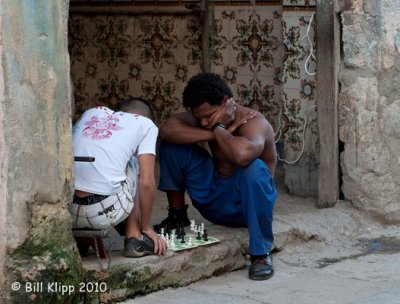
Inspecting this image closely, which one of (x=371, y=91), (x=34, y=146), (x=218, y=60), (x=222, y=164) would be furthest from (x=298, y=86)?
(x=34, y=146)

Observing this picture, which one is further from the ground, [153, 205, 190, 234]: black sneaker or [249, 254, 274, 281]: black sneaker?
[153, 205, 190, 234]: black sneaker

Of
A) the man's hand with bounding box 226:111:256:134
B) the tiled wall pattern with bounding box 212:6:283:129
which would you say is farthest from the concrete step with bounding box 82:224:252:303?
the tiled wall pattern with bounding box 212:6:283:129

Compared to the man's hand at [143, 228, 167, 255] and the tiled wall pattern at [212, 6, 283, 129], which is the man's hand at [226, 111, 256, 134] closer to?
the man's hand at [143, 228, 167, 255]

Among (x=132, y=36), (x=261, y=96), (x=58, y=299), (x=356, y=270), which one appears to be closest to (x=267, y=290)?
(x=356, y=270)

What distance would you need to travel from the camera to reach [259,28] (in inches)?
312

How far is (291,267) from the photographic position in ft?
19.0

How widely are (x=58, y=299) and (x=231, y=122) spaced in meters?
1.63

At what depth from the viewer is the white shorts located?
16.2 feet

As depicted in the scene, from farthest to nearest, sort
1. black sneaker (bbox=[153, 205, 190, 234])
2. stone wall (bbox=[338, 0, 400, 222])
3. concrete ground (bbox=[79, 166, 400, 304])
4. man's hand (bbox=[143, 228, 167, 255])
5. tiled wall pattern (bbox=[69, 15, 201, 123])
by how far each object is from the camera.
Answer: tiled wall pattern (bbox=[69, 15, 201, 123])
stone wall (bbox=[338, 0, 400, 222])
black sneaker (bbox=[153, 205, 190, 234])
man's hand (bbox=[143, 228, 167, 255])
concrete ground (bbox=[79, 166, 400, 304])

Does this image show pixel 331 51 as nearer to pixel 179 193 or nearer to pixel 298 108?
pixel 298 108

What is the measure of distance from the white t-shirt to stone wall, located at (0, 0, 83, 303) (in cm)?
24

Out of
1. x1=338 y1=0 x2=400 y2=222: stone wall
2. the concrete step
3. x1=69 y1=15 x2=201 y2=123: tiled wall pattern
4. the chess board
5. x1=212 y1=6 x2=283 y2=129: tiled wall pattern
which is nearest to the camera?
the concrete step

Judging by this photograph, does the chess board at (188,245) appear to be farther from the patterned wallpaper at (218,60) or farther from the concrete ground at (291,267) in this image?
the patterned wallpaper at (218,60)

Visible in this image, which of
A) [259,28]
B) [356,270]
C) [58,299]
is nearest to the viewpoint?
[58,299]
